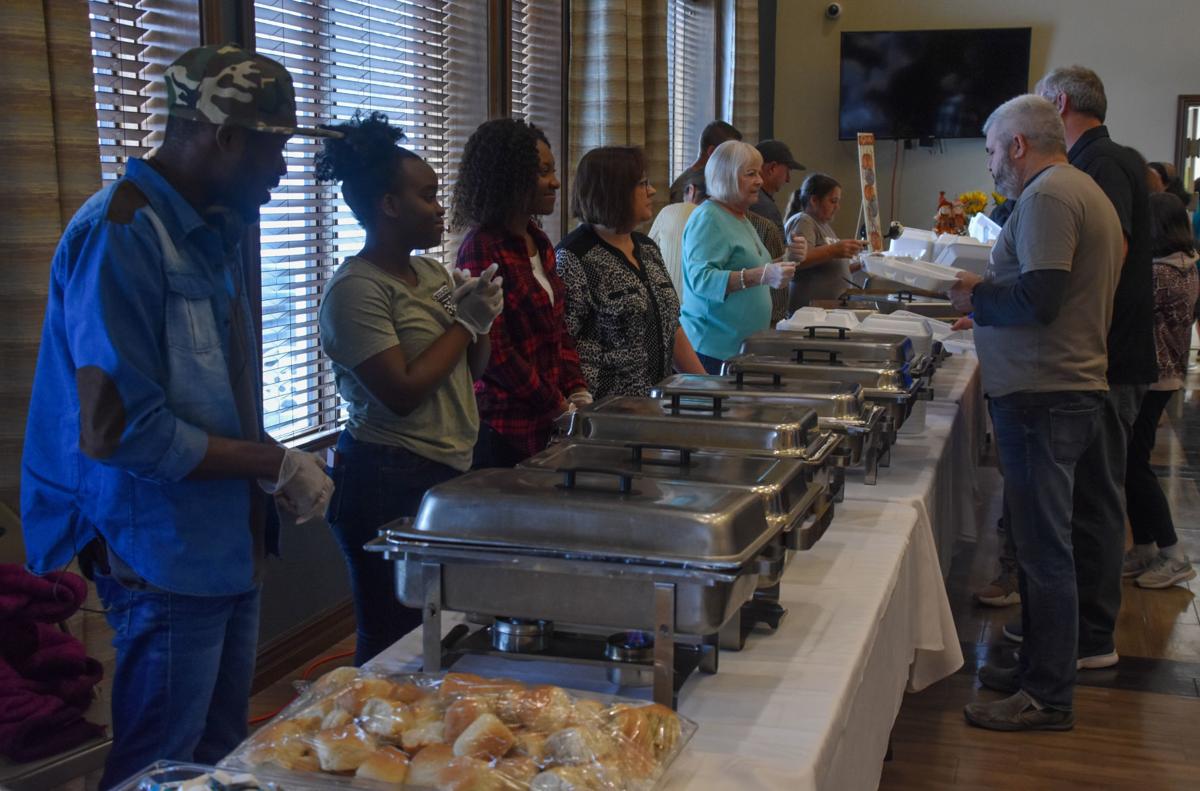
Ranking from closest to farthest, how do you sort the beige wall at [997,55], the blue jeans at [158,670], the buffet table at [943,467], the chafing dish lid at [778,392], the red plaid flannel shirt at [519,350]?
the blue jeans at [158,670] < the chafing dish lid at [778,392] < the buffet table at [943,467] < the red plaid flannel shirt at [519,350] < the beige wall at [997,55]

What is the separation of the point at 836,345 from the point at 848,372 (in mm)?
221

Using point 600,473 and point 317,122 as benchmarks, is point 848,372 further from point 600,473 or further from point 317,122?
point 317,122

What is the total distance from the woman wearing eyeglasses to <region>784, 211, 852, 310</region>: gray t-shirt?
81.3 inches

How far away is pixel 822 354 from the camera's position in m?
2.35

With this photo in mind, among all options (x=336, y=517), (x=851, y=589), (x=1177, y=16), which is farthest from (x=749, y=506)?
(x=1177, y=16)

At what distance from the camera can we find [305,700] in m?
1.08

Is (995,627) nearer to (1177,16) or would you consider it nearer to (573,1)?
(573,1)

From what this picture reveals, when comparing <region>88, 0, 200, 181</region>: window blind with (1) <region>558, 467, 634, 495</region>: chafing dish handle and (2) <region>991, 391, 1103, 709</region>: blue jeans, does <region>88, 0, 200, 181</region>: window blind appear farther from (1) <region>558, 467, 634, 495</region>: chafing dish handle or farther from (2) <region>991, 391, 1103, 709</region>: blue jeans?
(2) <region>991, 391, 1103, 709</region>: blue jeans

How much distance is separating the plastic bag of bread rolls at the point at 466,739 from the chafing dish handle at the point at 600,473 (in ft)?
0.74

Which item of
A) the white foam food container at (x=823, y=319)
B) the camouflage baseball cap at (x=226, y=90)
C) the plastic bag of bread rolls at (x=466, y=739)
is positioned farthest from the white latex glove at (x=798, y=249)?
the plastic bag of bread rolls at (x=466, y=739)

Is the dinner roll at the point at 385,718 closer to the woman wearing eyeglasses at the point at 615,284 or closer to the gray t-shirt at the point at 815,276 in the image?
the woman wearing eyeglasses at the point at 615,284

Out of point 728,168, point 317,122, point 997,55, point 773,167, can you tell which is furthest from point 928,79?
point 317,122

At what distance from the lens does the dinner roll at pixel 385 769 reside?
0.94 meters

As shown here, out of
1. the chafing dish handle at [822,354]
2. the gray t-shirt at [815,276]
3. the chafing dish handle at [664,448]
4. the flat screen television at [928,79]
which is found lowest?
the chafing dish handle at [664,448]
